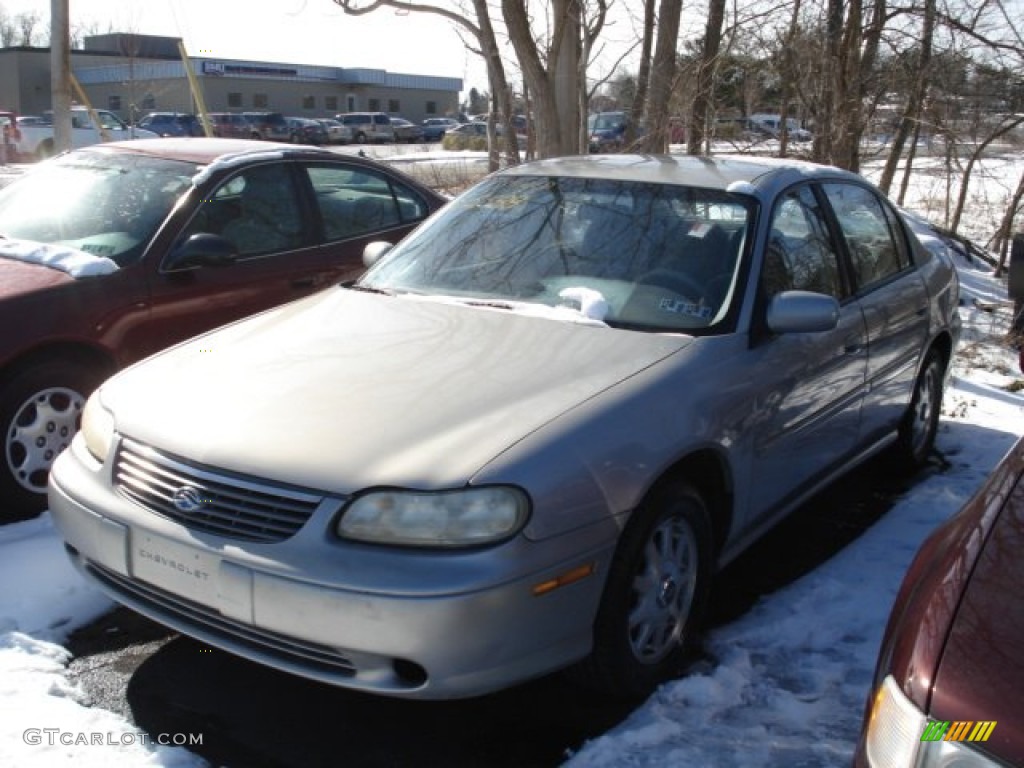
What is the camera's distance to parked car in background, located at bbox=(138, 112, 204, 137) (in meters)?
38.3

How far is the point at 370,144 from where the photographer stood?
5056 centimetres

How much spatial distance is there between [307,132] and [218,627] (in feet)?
153

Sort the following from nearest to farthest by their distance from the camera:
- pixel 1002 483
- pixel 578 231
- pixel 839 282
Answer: pixel 1002 483, pixel 578 231, pixel 839 282

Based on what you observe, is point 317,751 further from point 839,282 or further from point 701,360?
point 839,282

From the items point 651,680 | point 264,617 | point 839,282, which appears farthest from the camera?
point 839,282

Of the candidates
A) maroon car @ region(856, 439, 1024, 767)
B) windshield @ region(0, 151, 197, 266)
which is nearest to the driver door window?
maroon car @ region(856, 439, 1024, 767)

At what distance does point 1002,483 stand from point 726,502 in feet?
3.65

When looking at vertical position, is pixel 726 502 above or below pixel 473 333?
below

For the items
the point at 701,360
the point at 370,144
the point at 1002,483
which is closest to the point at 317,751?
the point at 701,360

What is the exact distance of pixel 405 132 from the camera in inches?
2137

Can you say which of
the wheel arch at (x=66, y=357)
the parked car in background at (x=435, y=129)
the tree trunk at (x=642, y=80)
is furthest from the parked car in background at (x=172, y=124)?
the wheel arch at (x=66, y=357)

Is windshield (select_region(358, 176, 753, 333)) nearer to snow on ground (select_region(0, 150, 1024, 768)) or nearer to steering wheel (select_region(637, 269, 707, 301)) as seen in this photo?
steering wheel (select_region(637, 269, 707, 301))

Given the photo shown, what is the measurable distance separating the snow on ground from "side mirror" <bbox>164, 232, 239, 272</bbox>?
134cm

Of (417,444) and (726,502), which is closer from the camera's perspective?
(417,444)
